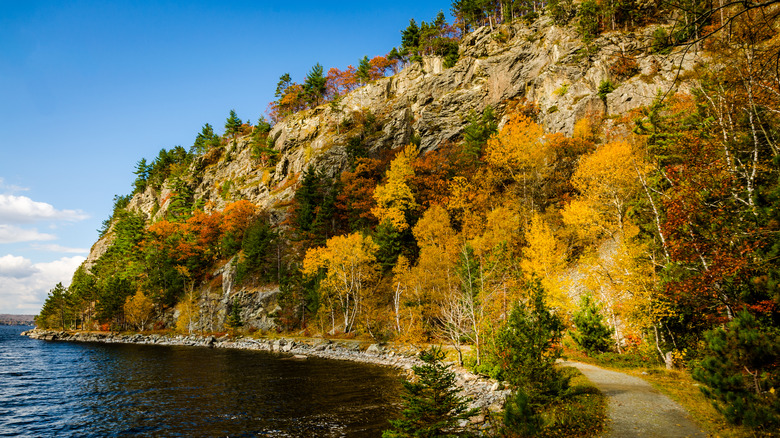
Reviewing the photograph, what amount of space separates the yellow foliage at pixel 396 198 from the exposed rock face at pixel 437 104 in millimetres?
19617

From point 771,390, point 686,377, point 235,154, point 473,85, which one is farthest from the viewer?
point 235,154

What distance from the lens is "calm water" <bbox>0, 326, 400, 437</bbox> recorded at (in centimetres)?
1717

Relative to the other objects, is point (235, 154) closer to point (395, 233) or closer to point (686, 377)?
point (395, 233)

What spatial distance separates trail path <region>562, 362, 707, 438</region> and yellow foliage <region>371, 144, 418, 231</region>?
103 feet

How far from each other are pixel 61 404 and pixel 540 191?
4776 centimetres

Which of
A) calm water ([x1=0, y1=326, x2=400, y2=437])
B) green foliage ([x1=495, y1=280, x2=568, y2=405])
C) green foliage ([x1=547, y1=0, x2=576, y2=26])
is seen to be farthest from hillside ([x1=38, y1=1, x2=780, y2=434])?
calm water ([x1=0, y1=326, x2=400, y2=437])

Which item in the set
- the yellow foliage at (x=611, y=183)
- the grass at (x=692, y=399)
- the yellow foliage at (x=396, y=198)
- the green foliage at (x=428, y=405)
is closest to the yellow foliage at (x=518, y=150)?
the yellow foliage at (x=611, y=183)

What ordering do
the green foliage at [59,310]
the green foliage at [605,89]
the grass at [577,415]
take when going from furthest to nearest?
1. the green foliage at [59,310]
2. the green foliage at [605,89]
3. the grass at [577,415]

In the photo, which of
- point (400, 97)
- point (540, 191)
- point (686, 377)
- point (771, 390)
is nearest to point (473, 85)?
point (400, 97)

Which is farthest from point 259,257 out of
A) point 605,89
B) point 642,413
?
point 605,89

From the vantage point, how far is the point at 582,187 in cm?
3566

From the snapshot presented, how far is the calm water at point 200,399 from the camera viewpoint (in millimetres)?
17172

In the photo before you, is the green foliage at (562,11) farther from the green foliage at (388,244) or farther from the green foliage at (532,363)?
the green foliage at (532,363)

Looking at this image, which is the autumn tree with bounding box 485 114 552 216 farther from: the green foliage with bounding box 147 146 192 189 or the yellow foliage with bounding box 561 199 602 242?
the green foliage with bounding box 147 146 192 189
